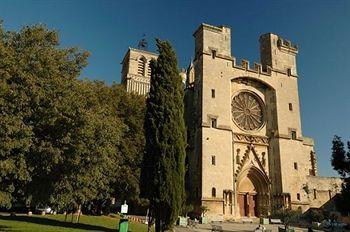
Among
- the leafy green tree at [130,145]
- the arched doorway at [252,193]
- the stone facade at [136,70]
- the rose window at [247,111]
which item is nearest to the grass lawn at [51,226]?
the leafy green tree at [130,145]

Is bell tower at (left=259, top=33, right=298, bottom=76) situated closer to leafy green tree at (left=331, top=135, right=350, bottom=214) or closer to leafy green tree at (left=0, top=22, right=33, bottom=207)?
leafy green tree at (left=331, top=135, right=350, bottom=214)

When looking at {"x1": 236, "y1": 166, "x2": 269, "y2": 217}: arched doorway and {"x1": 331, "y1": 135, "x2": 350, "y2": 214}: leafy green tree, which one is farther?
{"x1": 236, "y1": 166, "x2": 269, "y2": 217}: arched doorway

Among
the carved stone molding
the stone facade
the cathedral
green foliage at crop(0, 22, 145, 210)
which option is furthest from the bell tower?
green foliage at crop(0, 22, 145, 210)

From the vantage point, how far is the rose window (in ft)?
121

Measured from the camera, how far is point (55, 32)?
1587 cm

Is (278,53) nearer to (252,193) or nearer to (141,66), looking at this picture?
(252,193)

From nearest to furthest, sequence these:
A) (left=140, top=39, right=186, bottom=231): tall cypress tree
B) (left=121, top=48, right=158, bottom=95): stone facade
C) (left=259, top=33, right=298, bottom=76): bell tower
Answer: (left=140, top=39, right=186, bottom=231): tall cypress tree < (left=259, top=33, right=298, bottom=76): bell tower < (left=121, top=48, right=158, bottom=95): stone facade

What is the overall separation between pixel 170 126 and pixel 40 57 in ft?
24.0

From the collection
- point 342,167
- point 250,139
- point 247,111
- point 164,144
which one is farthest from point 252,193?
point 342,167

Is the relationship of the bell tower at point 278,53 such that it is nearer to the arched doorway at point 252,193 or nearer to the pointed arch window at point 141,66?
the arched doorway at point 252,193

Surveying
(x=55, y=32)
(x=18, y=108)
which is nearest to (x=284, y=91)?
(x=55, y=32)

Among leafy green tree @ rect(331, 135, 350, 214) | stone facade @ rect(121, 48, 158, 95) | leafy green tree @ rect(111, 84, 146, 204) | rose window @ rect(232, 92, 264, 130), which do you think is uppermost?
stone facade @ rect(121, 48, 158, 95)

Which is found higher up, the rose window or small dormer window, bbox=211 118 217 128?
the rose window

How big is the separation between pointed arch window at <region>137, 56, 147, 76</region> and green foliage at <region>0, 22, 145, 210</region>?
4340 centimetres
